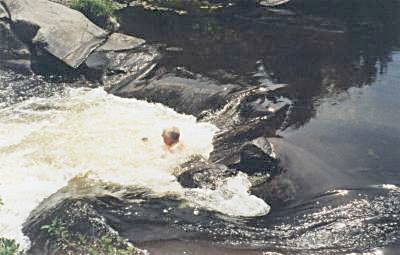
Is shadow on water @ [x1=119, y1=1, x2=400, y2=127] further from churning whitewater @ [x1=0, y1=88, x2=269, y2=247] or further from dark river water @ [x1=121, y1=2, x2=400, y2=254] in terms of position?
churning whitewater @ [x1=0, y1=88, x2=269, y2=247]

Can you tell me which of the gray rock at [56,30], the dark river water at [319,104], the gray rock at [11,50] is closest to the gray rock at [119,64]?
the gray rock at [56,30]

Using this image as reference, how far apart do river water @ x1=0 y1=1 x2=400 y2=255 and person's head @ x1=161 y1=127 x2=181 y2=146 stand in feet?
1.15

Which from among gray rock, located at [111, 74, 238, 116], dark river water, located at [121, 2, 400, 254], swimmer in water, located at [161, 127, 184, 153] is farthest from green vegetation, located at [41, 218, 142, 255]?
gray rock, located at [111, 74, 238, 116]

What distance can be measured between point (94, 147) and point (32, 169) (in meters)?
1.75

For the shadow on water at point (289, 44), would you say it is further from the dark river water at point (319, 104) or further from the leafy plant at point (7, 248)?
the leafy plant at point (7, 248)

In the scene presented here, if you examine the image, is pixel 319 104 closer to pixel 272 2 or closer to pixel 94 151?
pixel 94 151

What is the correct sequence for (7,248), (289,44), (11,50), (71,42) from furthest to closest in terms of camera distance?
(11,50) → (289,44) → (71,42) → (7,248)

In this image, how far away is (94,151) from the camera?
13.8 metres

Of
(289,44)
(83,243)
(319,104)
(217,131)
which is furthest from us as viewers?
(289,44)

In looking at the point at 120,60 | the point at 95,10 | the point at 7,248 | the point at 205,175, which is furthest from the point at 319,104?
the point at 95,10

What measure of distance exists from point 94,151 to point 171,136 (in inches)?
85.3

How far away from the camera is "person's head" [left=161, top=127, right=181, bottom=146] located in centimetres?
1353

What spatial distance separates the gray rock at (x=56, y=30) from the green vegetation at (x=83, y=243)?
9279 millimetres

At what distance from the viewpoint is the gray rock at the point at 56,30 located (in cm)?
1816
